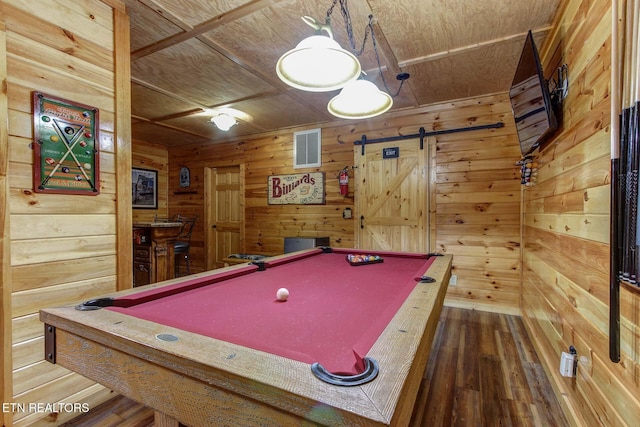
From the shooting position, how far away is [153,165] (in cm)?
559

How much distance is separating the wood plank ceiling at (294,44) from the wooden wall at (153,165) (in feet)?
6.50

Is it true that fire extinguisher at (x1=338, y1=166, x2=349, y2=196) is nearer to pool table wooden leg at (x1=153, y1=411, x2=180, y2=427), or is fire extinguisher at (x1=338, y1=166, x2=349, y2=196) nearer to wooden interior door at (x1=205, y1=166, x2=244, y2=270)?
wooden interior door at (x1=205, y1=166, x2=244, y2=270)

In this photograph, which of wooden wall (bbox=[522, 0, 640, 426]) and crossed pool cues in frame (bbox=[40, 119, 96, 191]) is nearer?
wooden wall (bbox=[522, 0, 640, 426])

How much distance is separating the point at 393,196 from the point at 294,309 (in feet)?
Answer: 9.61

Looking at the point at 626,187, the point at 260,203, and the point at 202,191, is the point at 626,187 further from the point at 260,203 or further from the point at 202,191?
the point at 202,191

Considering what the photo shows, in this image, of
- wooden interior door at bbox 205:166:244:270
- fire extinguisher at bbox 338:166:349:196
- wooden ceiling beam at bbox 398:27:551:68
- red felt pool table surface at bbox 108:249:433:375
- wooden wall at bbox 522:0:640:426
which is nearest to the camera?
red felt pool table surface at bbox 108:249:433:375

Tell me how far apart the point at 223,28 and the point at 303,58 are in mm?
1053

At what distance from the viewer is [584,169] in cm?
144

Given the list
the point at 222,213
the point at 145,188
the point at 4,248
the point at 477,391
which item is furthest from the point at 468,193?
the point at 145,188

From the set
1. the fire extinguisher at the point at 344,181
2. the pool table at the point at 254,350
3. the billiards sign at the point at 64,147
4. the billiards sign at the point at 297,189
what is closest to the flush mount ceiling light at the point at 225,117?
the billiards sign at the point at 297,189

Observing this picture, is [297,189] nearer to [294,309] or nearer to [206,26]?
[206,26]

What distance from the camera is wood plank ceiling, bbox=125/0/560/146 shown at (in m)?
1.91

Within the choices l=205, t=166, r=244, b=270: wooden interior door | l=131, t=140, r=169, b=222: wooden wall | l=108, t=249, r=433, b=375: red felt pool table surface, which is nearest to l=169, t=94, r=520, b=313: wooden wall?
l=205, t=166, r=244, b=270: wooden interior door

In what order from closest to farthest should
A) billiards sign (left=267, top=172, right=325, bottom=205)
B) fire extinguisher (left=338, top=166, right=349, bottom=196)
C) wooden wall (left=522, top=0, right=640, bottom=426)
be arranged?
wooden wall (left=522, top=0, right=640, bottom=426) < fire extinguisher (left=338, top=166, right=349, bottom=196) < billiards sign (left=267, top=172, right=325, bottom=205)
